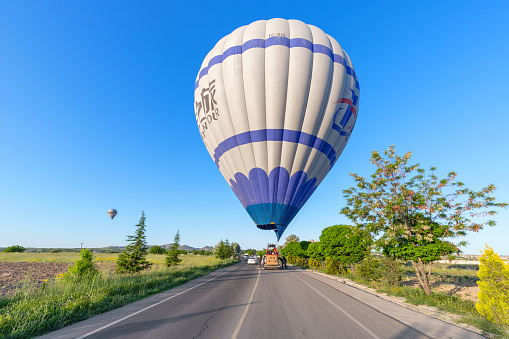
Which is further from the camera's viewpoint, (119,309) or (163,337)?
(119,309)

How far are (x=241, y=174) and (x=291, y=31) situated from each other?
40.1 feet

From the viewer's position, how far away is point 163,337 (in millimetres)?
5469

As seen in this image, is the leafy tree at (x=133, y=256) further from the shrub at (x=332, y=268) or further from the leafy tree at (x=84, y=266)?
the shrub at (x=332, y=268)

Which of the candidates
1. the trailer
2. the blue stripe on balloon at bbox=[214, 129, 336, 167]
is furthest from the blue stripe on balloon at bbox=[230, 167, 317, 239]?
the trailer

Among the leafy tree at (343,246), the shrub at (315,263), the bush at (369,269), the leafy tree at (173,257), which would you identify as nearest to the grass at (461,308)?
the bush at (369,269)

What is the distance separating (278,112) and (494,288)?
14.1 m

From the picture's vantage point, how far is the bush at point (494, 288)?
6.80 meters

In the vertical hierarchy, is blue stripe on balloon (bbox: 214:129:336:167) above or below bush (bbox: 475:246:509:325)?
above

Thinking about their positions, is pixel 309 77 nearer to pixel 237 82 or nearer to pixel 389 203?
pixel 237 82

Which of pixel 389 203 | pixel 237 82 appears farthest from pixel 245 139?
pixel 389 203

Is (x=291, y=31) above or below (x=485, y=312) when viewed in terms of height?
above

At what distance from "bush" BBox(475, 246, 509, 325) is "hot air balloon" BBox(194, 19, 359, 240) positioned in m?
11.5

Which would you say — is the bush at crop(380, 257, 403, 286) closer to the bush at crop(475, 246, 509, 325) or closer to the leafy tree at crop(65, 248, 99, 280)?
the bush at crop(475, 246, 509, 325)

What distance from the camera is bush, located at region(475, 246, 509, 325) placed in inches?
268
